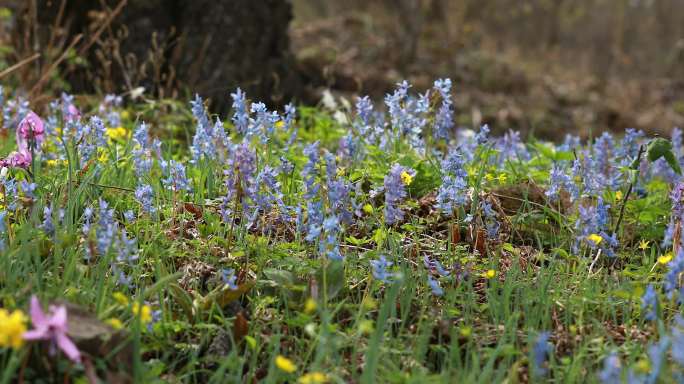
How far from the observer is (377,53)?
1003cm

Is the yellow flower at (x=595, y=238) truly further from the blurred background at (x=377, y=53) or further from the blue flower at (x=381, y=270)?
the blurred background at (x=377, y=53)

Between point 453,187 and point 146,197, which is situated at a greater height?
point 453,187

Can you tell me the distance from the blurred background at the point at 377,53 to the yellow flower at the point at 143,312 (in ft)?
4.61

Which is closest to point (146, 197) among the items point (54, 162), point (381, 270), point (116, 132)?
point (54, 162)

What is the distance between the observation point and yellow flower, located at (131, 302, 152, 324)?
2.13m

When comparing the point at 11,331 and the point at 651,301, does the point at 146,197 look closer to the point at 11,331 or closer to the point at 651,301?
the point at 11,331

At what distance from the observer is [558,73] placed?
12.0 meters

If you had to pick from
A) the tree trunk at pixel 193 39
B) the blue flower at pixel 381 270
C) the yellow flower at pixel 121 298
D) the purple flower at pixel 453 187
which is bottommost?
the yellow flower at pixel 121 298

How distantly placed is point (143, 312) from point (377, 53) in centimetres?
817

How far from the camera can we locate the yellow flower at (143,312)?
213 cm

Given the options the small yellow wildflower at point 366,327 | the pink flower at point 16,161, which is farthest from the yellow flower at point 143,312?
the pink flower at point 16,161

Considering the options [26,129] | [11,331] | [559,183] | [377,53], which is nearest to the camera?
[11,331]

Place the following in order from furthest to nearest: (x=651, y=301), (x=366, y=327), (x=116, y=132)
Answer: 1. (x=116, y=132)
2. (x=651, y=301)
3. (x=366, y=327)

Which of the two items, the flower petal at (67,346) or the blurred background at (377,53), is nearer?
the flower petal at (67,346)
